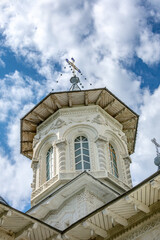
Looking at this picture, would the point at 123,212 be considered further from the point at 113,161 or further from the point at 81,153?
the point at 113,161

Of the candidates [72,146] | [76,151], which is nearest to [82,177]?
[76,151]

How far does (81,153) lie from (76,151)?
342 mm

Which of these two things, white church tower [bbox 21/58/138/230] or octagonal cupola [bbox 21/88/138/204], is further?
octagonal cupola [bbox 21/88/138/204]

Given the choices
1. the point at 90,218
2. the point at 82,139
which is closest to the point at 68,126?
the point at 82,139

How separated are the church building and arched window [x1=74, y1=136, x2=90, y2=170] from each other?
0.04m

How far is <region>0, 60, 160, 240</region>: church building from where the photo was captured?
976 centimetres

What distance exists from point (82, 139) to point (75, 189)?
3822mm

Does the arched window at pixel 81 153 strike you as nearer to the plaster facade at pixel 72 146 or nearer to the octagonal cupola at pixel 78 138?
the octagonal cupola at pixel 78 138

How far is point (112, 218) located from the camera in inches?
388

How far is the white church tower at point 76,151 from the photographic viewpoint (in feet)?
46.4

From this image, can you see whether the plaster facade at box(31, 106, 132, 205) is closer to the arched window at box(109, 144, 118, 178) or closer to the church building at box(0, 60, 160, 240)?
the church building at box(0, 60, 160, 240)

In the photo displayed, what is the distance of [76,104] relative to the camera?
752 inches

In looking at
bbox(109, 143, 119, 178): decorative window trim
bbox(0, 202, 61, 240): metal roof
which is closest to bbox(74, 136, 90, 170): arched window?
bbox(109, 143, 119, 178): decorative window trim

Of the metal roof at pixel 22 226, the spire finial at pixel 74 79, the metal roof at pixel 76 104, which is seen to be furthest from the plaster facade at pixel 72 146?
the metal roof at pixel 22 226
